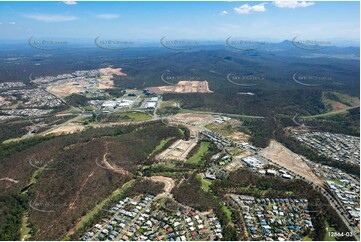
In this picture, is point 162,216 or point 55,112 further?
point 55,112

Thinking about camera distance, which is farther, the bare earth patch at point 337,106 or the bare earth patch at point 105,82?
the bare earth patch at point 105,82

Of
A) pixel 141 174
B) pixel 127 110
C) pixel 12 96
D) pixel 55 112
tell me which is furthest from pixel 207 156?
pixel 12 96

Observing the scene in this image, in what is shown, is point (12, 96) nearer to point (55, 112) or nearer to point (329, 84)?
point (55, 112)

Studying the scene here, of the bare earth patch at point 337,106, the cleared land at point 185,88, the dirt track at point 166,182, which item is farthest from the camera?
the cleared land at point 185,88

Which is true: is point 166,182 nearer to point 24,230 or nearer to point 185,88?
point 24,230

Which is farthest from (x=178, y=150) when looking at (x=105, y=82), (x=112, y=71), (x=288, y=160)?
(x=112, y=71)

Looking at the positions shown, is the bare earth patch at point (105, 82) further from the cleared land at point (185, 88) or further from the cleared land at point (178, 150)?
the cleared land at point (178, 150)

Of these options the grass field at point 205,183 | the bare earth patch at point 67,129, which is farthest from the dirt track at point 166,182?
the bare earth patch at point 67,129

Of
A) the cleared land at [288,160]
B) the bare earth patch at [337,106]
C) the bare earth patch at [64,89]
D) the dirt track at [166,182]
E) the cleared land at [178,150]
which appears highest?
the dirt track at [166,182]
